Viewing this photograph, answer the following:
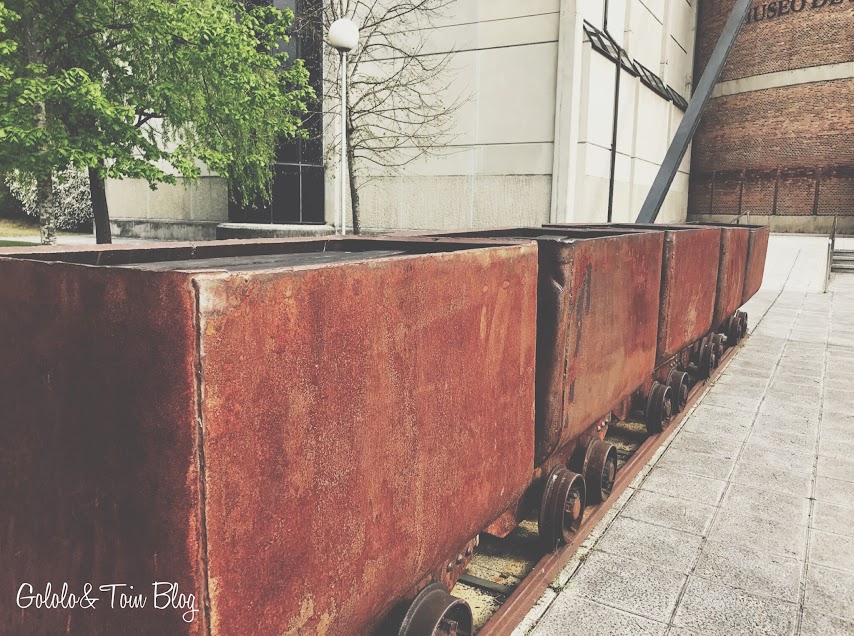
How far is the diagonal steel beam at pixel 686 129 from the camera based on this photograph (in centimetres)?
1324

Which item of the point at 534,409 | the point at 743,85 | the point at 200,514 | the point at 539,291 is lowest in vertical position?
the point at 534,409

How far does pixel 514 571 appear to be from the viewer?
3.21 metres

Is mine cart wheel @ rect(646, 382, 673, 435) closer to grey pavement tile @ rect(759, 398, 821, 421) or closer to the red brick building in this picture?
grey pavement tile @ rect(759, 398, 821, 421)

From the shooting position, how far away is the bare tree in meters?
15.9

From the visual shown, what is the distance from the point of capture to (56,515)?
152 centimetres

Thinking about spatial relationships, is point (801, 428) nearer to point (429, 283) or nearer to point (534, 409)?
point (534, 409)

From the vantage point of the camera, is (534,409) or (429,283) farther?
(534,409)

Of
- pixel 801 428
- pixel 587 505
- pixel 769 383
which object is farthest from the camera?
pixel 769 383

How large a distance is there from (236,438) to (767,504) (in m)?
3.89

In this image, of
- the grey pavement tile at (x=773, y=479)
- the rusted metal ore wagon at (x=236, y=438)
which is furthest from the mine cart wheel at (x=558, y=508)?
the grey pavement tile at (x=773, y=479)

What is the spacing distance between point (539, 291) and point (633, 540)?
1.65 meters

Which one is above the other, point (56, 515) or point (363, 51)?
point (363, 51)

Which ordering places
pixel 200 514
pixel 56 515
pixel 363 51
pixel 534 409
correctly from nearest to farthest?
pixel 200 514 → pixel 56 515 → pixel 534 409 → pixel 363 51

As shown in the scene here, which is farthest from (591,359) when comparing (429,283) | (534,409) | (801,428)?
(801,428)
